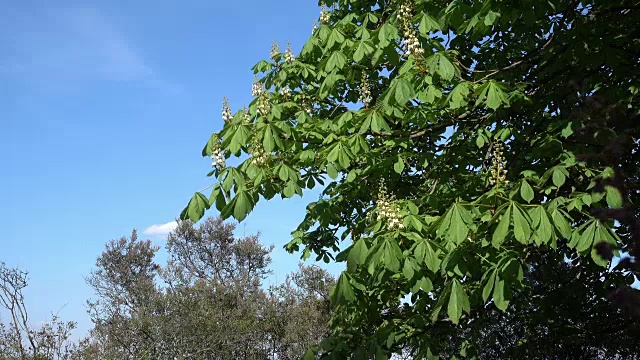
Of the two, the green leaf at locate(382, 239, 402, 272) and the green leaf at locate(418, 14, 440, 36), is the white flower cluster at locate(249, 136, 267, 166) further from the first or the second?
the green leaf at locate(418, 14, 440, 36)

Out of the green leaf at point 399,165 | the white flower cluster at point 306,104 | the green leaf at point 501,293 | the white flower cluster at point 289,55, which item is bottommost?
the green leaf at point 501,293

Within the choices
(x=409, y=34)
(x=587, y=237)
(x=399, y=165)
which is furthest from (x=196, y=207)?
(x=587, y=237)

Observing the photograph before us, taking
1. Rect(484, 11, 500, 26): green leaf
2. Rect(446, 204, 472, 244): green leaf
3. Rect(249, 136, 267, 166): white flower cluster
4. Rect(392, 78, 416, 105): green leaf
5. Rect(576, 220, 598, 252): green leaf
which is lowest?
Rect(576, 220, 598, 252): green leaf

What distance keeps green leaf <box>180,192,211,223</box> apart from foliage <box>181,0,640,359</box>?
0.06 ft

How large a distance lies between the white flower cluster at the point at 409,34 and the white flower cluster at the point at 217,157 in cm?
184

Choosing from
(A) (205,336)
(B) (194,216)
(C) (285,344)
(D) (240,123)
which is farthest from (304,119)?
(C) (285,344)

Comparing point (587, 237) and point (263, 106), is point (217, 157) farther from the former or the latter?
point (587, 237)

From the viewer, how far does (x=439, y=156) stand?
641cm

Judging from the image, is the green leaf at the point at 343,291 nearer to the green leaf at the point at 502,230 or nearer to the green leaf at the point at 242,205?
the green leaf at the point at 242,205

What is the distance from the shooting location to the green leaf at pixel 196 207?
14.2ft

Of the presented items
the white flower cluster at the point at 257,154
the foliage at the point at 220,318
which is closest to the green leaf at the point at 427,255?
the white flower cluster at the point at 257,154

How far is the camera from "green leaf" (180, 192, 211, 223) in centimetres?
434

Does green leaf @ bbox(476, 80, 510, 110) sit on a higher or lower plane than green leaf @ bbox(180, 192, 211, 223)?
higher

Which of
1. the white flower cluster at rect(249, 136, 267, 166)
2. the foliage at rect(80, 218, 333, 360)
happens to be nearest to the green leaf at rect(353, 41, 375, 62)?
the white flower cluster at rect(249, 136, 267, 166)
